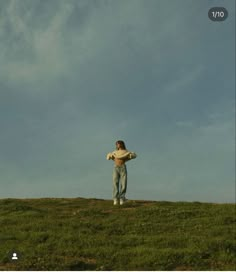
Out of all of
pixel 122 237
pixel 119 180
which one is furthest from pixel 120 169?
pixel 122 237

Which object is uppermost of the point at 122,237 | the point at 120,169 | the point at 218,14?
the point at 218,14

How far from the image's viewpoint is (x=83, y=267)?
15.5 metres

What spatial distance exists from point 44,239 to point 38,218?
5.80 m

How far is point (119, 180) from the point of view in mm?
28719

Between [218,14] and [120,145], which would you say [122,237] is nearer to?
[218,14]

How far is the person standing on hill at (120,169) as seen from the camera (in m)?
28.4

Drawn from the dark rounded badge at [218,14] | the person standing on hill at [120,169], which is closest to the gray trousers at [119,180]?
the person standing on hill at [120,169]

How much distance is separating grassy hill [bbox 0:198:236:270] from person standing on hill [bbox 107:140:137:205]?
25.1 inches

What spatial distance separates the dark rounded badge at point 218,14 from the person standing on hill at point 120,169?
400 inches

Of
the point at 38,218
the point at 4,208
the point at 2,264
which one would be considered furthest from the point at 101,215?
the point at 2,264

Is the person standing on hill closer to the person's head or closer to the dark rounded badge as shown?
the person's head

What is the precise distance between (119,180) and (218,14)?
37.7 feet

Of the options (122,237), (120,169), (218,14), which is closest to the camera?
(122,237)

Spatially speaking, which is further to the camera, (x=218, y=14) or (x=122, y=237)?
(x=218, y=14)
